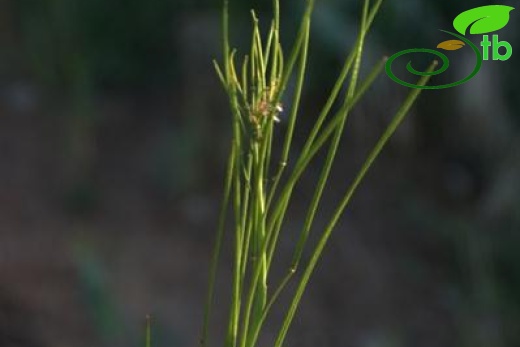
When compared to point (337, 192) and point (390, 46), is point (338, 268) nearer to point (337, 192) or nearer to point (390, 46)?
point (337, 192)

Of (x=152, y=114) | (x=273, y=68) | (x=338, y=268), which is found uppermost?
(x=273, y=68)

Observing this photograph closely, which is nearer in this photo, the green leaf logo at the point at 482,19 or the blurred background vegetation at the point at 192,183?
the green leaf logo at the point at 482,19

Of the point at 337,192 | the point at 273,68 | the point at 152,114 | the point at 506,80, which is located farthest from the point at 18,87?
the point at 273,68

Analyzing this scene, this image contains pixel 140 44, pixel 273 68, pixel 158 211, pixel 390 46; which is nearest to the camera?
pixel 273 68

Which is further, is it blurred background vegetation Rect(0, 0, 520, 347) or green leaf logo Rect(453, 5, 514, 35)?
blurred background vegetation Rect(0, 0, 520, 347)

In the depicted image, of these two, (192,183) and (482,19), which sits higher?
(482,19)
